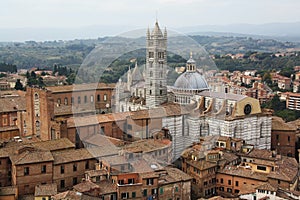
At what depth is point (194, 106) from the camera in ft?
87.0

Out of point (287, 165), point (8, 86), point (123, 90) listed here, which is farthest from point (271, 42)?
point (287, 165)

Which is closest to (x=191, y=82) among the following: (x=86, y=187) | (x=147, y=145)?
(x=147, y=145)

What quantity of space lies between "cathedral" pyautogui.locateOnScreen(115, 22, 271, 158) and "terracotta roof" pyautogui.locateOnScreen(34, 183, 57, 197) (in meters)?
7.61

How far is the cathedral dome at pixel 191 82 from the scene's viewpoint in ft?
90.2

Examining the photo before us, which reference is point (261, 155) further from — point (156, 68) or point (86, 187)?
point (156, 68)

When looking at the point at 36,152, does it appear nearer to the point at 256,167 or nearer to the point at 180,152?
the point at 180,152

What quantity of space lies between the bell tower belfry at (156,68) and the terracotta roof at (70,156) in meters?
8.24

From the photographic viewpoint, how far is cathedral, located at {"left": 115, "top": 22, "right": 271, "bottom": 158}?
2464 cm

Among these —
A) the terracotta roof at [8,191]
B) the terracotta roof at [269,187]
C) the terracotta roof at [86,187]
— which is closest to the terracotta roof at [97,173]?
the terracotta roof at [86,187]

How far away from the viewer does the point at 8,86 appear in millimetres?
Answer: 52719

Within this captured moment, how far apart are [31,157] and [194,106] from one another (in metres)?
10.8

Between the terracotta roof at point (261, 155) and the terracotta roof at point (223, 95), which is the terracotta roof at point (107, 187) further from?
the terracotta roof at point (223, 95)

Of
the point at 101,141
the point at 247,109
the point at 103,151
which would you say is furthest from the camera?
the point at 247,109

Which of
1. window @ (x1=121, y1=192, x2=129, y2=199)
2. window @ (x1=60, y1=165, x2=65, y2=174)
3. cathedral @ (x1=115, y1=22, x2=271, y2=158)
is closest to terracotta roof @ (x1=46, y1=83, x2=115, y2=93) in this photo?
cathedral @ (x1=115, y1=22, x2=271, y2=158)
